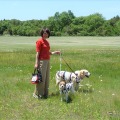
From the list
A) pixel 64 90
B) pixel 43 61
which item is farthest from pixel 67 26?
pixel 64 90

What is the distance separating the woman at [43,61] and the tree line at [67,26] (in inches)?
4289

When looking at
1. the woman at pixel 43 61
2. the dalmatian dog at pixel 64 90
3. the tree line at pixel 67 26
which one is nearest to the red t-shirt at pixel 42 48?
the woman at pixel 43 61

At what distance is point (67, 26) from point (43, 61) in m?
135

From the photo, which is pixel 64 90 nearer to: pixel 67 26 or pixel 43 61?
pixel 43 61

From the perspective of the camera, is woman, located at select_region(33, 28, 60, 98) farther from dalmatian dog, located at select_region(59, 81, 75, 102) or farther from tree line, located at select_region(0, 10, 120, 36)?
tree line, located at select_region(0, 10, 120, 36)

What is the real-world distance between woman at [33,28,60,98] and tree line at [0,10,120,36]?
108931 mm

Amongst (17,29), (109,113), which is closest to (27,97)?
(109,113)

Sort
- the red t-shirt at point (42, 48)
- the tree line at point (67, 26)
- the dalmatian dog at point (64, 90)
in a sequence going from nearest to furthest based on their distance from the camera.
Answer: the dalmatian dog at point (64, 90) < the red t-shirt at point (42, 48) < the tree line at point (67, 26)

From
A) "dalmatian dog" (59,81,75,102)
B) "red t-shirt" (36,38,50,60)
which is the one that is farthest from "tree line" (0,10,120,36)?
"dalmatian dog" (59,81,75,102)

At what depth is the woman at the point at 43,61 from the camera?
1121 centimetres

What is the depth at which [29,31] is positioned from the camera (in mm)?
124188

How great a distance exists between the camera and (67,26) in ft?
479

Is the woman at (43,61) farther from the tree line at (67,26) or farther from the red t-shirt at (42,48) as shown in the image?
the tree line at (67,26)

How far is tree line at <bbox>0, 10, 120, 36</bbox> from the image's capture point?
423 feet
